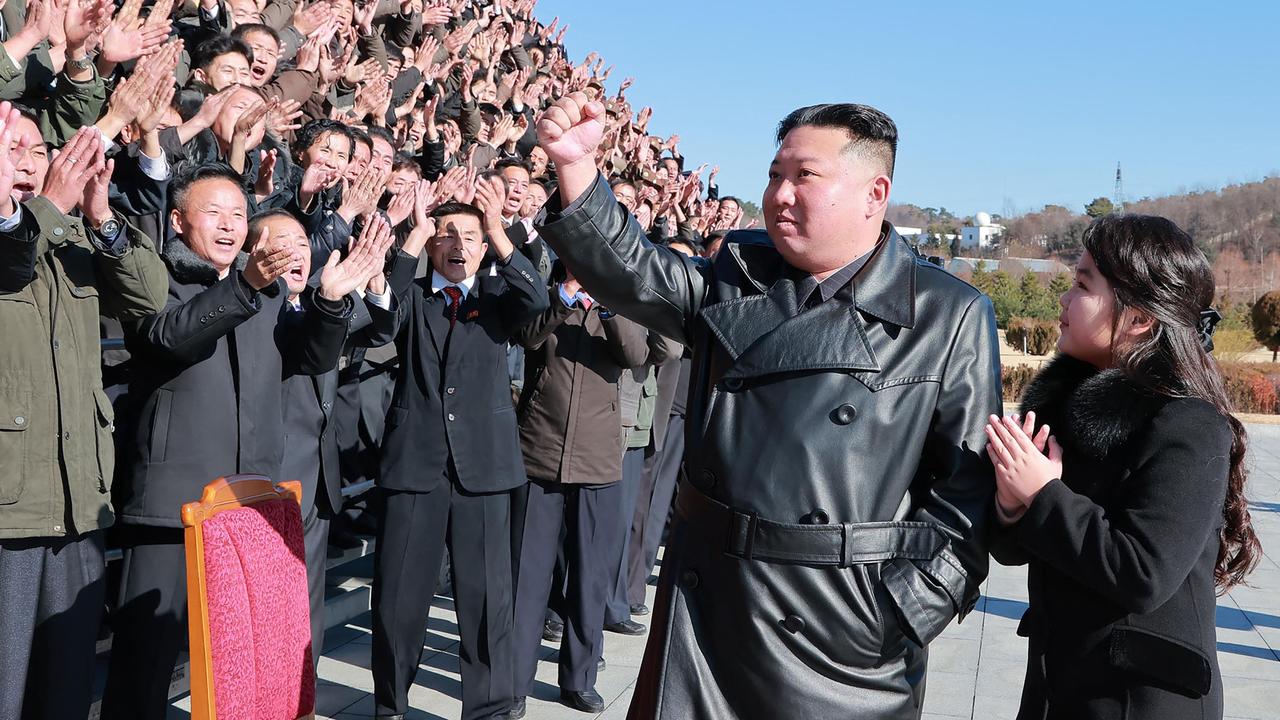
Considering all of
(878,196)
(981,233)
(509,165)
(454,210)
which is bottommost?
(878,196)

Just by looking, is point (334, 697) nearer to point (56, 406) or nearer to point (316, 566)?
point (316, 566)

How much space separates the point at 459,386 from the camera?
4.45 m

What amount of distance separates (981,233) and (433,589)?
212 ft

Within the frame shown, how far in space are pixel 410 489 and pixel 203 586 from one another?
1.72m

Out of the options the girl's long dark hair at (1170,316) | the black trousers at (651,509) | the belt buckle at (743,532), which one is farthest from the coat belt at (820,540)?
the black trousers at (651,509)

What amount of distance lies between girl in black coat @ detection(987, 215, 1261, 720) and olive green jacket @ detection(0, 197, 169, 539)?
91.7 inches

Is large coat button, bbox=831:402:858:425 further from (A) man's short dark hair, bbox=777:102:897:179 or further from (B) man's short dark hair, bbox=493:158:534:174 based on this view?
(B) man's short dark hair, bbox=493:158:534:174

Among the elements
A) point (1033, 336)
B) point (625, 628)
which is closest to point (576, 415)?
point (625, 628)

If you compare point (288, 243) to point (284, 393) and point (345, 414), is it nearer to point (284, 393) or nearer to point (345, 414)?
point (284, 393)

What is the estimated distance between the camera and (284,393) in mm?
4270

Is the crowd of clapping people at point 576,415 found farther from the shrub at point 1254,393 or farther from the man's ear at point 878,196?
the shrub at point 1254,393

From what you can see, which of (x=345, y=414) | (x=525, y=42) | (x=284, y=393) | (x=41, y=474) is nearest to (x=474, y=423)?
(x=284, y=393)

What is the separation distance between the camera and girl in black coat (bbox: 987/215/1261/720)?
2.26m

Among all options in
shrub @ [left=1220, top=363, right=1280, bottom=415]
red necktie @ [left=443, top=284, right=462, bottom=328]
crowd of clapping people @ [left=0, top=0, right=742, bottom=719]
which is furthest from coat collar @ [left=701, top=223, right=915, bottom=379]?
shrub @ [left=1220, top=363, right=1280, bottom=415]
